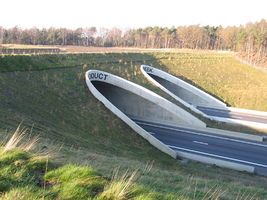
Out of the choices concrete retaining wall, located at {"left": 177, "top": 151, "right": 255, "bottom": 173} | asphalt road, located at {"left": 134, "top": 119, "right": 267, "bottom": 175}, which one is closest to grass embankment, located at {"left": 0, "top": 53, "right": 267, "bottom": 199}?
concrete retaining wall, located at {"left": 177, "top": 151, "right": 255, "bottom": 173}

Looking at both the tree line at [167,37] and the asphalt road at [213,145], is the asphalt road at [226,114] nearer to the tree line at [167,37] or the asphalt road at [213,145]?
the asphalt road at [213,145]

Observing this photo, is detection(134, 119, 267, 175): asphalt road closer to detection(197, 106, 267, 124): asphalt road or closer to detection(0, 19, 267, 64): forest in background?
detection(197, 106, 267, 124): asphalt road

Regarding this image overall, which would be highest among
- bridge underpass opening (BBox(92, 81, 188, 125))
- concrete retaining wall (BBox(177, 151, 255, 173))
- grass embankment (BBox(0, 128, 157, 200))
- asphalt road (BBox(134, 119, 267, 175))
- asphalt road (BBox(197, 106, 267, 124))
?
grass embankment (BBox(0, 128, 157, 200))

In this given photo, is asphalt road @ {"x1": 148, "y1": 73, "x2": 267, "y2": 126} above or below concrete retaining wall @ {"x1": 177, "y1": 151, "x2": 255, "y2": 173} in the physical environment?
below

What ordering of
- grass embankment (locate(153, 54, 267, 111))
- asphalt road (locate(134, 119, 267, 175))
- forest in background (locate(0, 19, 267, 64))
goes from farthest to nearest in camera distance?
forest in background (locate(0, 19, 267, 64)), grass embankment (locate(153, 54, 267, 111)), asphalt road (locate(134, 119, 267, 175))

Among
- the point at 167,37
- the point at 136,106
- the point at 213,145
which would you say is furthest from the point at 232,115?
the point at 167,37

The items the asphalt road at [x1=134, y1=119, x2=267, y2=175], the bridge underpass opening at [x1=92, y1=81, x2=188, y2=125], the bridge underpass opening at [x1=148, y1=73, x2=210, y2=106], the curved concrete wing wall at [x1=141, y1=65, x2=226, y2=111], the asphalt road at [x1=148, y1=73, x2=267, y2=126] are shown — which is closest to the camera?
the asphalt road at [x1=134, y1=119, x2=267, y2=175]

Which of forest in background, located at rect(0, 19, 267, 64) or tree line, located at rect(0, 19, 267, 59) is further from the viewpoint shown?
tree line, located at rect(0, 19, 267, 59)

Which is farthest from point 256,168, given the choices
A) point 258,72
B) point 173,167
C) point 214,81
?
point 258,72
